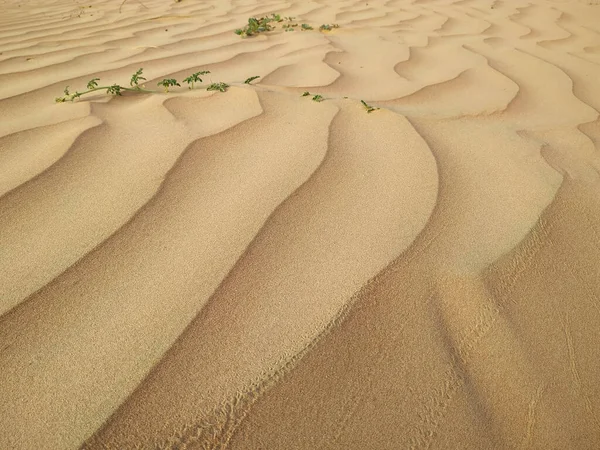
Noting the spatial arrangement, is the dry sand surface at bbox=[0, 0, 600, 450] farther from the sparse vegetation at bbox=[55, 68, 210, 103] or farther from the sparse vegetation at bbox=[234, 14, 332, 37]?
the sparse vegetation at bbox=[234, 14, 332, 37]

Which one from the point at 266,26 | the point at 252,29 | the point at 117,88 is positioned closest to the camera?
the point at 117,88

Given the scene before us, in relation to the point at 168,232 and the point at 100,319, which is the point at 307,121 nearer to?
the point at 168,232

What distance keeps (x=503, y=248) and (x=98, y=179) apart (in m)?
1.00

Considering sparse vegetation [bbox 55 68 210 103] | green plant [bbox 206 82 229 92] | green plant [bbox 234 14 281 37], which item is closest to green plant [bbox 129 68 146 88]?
sparse vegetation [bbox 55 68 210 103]

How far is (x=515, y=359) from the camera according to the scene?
0.73 m

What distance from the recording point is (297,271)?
855 millimetres

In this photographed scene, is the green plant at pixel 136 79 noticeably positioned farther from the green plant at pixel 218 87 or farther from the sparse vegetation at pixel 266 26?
the sparse vegetation at pixel 266 26

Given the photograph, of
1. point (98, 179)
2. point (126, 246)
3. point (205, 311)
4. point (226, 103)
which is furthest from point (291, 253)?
point (226, 103)

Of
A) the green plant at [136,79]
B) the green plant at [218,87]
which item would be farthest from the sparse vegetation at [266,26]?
the green plant at [218,87]

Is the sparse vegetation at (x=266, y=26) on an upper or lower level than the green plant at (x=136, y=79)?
lower

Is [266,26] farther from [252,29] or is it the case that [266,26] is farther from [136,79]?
[136,79]

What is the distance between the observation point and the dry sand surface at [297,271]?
2.13 feet

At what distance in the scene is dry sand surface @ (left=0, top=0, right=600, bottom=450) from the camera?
0.65 m

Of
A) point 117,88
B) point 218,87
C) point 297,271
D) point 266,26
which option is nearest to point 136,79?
point 117,88
